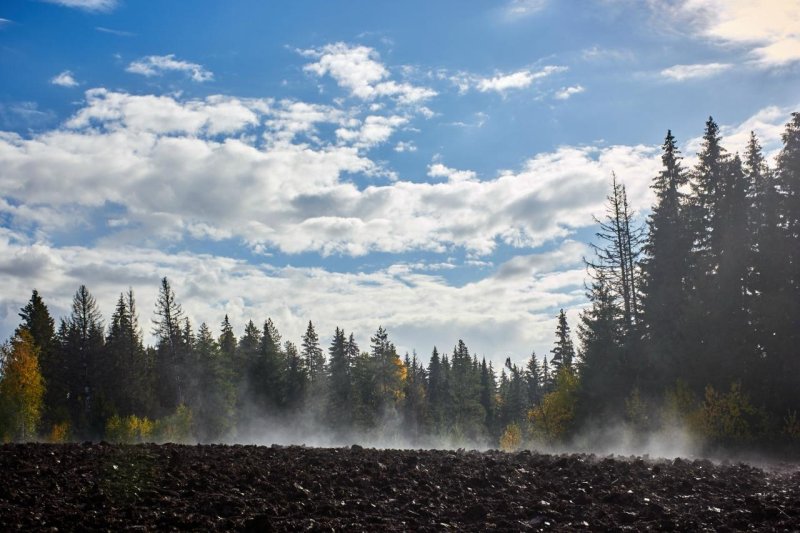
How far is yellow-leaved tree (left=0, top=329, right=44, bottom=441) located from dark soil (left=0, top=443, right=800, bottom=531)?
3441 cm

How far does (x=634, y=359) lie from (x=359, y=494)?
3473 cm

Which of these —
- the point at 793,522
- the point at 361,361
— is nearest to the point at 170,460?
the point at 793,522

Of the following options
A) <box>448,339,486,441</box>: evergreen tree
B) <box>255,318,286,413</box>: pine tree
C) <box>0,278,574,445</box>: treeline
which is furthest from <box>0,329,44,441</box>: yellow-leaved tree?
<box>448,339,486,441</box>: evergreen tree

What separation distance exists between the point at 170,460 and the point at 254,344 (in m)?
77.0

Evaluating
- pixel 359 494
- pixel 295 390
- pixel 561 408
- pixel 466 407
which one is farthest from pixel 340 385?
pixel 359 494

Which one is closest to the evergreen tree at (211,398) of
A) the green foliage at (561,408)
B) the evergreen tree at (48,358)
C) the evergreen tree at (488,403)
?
the evergreen tree at (48,358)

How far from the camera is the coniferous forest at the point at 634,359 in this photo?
34.8 metres

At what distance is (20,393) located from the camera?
150 ft

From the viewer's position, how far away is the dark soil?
394 inches

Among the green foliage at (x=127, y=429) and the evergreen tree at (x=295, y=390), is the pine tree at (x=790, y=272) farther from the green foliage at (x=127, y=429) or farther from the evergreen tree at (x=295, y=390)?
the evergreen tree at (x=295, y=390)

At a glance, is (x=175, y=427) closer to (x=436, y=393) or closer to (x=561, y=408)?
(x=561, y=408)

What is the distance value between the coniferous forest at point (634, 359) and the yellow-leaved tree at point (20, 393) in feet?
0.44

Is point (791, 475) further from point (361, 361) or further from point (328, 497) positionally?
point (361, 361)

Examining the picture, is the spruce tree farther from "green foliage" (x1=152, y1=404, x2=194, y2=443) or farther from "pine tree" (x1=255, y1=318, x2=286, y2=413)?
"green foliage" (x1=152, y1=404, x2=194, y2=443)
